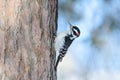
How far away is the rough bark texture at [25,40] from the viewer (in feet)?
10.0

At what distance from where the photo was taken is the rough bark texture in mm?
3062

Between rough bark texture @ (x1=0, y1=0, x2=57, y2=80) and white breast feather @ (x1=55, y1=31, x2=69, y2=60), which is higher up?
rough bark texture @ (x1=0, y1=0, x2=57, y2=80)

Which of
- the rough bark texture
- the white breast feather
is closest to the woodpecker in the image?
the white breast feather

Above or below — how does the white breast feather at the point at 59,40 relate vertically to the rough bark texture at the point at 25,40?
below

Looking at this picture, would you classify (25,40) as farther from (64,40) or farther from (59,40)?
(64,40)

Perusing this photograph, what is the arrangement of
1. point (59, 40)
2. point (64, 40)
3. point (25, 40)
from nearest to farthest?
point (25, 40) < point (59, 40) < point (64, 40)

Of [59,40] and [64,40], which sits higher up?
[59,40]

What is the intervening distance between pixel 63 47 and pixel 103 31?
339 centimetres

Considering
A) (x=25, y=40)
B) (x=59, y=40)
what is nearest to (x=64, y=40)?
(x=59, y=40)

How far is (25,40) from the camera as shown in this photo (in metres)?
3.15

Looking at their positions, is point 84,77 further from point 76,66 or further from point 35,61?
point 35,61

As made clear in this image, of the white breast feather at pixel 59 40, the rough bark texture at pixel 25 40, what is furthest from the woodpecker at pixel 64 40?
the rough bark texture at pixel 25 40

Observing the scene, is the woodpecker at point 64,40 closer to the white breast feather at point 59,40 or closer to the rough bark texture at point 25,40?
the white breast feather at point 59,40

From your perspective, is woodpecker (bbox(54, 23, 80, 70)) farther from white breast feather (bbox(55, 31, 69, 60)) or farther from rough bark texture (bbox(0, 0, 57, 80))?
rough bark texture (bbox(0, 0, 57, 80))
